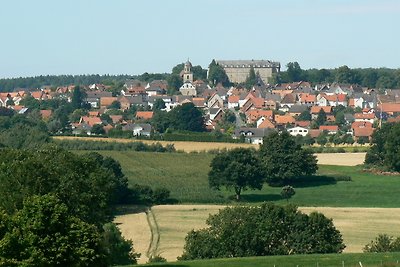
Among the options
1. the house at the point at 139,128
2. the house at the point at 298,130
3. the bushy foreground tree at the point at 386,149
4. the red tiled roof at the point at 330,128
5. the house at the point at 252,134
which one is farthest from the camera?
the house at the point at 298,130

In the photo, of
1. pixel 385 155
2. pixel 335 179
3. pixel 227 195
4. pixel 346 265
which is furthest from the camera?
pixel 385 155

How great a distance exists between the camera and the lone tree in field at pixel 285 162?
7000cm

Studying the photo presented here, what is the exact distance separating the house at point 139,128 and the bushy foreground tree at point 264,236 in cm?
6743

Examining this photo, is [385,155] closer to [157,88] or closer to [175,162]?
[175,162]

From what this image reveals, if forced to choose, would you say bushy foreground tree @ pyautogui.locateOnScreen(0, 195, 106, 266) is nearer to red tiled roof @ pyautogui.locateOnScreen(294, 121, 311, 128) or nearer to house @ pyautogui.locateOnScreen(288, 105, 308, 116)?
red tiled roof @ pyautogui.locateOnScreen(294, 121, 311, 128)

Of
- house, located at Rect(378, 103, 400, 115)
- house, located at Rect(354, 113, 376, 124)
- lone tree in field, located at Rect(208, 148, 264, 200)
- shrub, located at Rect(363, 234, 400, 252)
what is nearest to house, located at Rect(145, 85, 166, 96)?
house, located at Rect(378, 103, 400, 115)

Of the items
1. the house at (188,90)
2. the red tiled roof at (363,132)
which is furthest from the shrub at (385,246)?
the house at (188,90)

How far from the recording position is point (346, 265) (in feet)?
98.4

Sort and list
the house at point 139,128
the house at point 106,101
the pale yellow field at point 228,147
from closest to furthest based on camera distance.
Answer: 1. the pale yellow field at point 228,147
2. the house at point 139,128
3. the house at point 106,101

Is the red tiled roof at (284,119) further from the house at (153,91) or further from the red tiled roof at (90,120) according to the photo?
the house at (153,91)

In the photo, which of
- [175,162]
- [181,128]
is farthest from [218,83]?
[175,162]

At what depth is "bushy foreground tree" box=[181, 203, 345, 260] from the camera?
124 feet

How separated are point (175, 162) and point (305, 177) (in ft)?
37.9

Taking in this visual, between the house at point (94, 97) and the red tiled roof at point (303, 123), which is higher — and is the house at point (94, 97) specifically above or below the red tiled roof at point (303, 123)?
above
